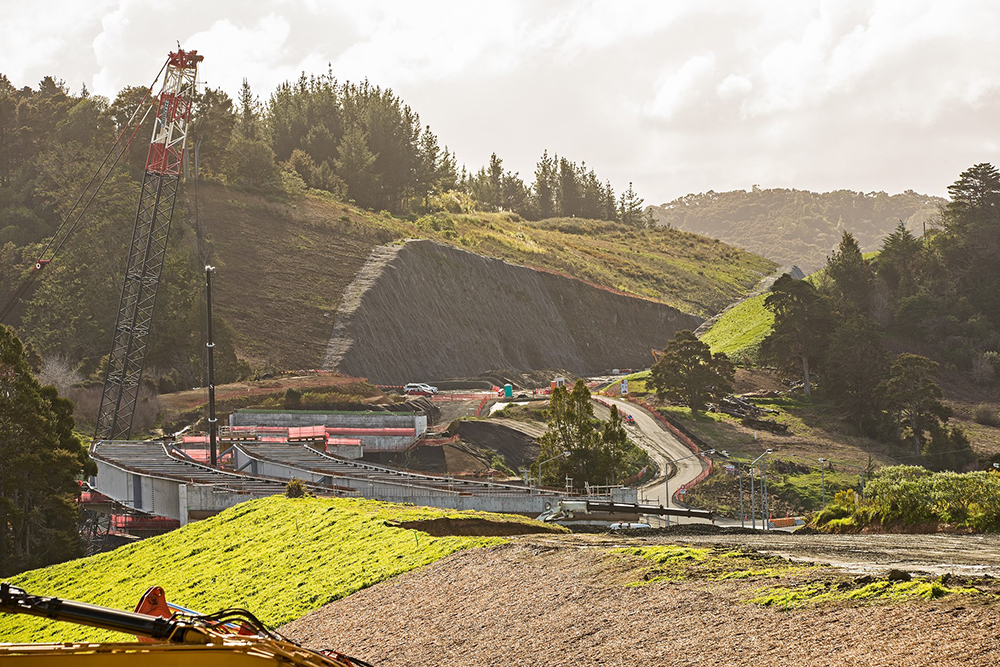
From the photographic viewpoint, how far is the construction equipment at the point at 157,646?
23.9ft

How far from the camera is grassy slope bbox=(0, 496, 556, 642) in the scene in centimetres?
2400

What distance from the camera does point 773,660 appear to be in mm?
12898

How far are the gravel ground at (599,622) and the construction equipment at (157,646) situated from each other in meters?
7.75

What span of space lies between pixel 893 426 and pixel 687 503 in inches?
1142

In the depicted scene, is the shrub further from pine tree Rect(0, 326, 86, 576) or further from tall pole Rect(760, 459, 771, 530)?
pine tree Rect(0, 326, 86, 576)

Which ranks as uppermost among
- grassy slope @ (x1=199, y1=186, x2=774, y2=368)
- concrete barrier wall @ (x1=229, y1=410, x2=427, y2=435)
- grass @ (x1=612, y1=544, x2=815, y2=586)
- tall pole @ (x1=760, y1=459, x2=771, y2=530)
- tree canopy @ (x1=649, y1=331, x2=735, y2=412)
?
grassy slope @ (x1=199, y1=186, x2=774, y2=368)

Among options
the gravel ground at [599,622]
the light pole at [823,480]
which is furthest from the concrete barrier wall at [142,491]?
the light pole at [823,480]

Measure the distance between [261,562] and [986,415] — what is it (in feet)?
274

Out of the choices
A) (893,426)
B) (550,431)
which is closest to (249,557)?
(550,431)

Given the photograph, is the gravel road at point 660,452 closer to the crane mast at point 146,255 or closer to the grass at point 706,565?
the crane mast at point 146,255

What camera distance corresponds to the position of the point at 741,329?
413 ft

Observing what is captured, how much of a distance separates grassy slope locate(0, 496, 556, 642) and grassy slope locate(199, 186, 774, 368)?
2306 inches

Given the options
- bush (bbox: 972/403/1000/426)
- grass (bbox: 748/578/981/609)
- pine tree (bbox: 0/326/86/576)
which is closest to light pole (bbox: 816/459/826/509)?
bush (bbox: 972/403/1000/426)

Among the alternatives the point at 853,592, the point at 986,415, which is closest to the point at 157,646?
the point at 853,592
